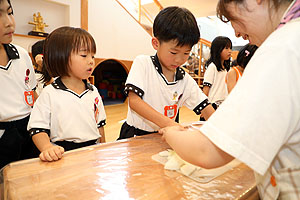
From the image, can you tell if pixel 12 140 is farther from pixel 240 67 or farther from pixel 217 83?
pixel 217 83

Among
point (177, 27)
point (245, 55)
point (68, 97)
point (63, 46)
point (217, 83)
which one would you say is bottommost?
point (217, 83)

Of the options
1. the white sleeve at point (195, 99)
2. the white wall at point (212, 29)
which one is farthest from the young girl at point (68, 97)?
the white wall at point (212, 29)

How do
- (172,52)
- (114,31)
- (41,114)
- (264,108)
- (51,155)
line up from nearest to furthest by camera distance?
(264,108), (51,155), (41,114), (172,52), (114,31)

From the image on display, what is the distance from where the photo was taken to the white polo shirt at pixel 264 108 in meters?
0.29

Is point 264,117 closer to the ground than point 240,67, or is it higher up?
higher up

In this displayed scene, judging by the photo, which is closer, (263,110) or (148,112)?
(263,110)

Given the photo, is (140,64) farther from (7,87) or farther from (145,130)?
(7,87)

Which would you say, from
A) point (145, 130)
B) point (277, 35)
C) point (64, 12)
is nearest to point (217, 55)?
point (145, 130)

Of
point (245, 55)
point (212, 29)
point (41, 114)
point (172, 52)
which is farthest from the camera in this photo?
point (212, 29)

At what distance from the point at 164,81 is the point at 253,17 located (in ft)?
2.29

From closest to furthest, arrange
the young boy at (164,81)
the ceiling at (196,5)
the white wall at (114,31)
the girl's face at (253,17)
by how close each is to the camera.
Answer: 1. the girl's face at (253,17)
2. the young boy at (164,81)
3. the white wall at (114,31)
4. the ceiling at (196,5)

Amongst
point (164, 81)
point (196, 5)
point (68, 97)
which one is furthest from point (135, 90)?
point (196, 5)

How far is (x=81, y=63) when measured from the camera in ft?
3.11

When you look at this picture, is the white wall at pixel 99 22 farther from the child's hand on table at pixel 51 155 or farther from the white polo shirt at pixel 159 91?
the child's hand on table at pixel 51 155
